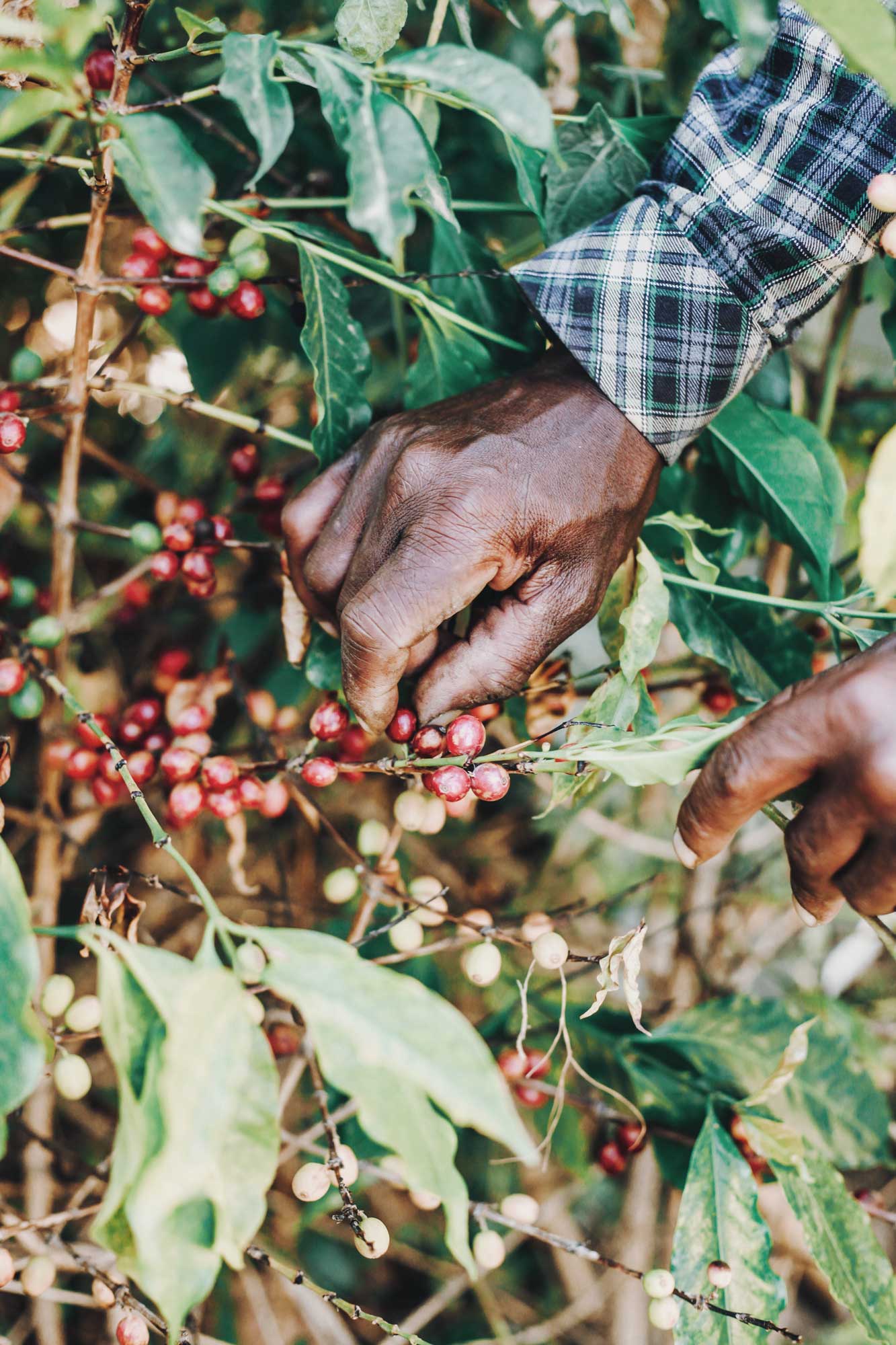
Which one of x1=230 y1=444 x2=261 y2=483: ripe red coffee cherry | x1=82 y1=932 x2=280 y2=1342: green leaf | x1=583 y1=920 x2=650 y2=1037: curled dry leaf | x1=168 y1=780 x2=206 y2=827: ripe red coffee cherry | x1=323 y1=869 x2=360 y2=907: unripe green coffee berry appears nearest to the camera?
x1=82 y1=932 x2=280 y2=1342: green leaf

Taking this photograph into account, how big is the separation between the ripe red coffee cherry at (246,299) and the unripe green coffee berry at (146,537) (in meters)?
0.25

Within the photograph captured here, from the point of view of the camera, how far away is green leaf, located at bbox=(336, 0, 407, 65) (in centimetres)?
67

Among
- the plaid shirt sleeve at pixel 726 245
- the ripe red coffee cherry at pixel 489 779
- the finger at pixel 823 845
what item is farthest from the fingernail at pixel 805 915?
the plaid shirt sleeve at pixel 726 245

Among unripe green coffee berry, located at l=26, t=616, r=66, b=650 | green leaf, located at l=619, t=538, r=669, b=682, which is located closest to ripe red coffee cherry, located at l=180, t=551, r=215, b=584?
unripe green coffee berry, located at l=26, t=616, r=66, b=650

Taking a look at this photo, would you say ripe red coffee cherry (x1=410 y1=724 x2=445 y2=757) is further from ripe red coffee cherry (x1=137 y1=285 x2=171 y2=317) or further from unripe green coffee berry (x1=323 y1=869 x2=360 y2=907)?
ripe red coffee cherry (x1=137 y1=285 x2=171 y2=317)

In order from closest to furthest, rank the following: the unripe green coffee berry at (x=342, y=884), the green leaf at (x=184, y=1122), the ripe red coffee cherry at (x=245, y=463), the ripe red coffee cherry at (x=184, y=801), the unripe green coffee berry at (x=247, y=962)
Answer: the green leaf at (x=184, y=1122) → the unripe green coffee berry at (x=247, y=962) → the ripe red coffee cherry at (x=184, y=801) → the unripe green coffee berry at (x=342, y=884) → the ripe red coffee cherry at (x=245, y=463)

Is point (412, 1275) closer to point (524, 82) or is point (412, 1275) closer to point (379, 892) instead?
point (379, 892)

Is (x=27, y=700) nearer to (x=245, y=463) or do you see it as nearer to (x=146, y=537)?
(x=146, y=537)

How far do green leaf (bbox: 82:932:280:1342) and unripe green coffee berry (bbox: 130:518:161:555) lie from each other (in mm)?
549

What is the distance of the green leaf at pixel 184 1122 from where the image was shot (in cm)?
45

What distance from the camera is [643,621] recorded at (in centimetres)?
78

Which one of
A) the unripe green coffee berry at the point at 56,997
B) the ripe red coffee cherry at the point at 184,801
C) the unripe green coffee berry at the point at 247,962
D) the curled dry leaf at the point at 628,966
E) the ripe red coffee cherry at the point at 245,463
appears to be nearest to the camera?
the unripe green coffee berry at the point at 247,962

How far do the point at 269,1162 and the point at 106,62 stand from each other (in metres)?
1.09

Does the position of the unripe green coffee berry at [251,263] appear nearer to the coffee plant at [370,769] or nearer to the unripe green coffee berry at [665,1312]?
the coffee plant at [370,769]
